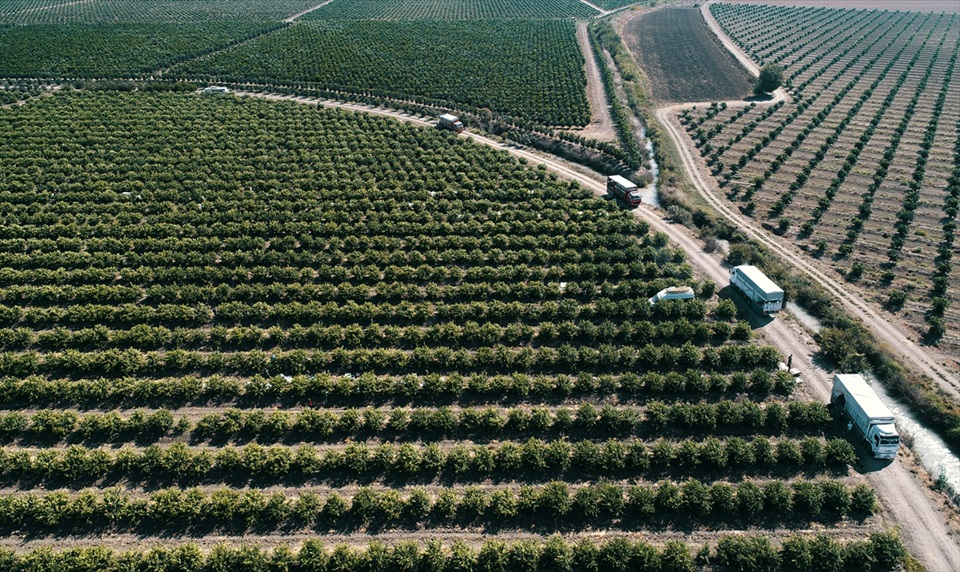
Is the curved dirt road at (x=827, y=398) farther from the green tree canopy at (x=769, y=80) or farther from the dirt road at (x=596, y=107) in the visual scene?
the green tree canopy at (x=769, y=80)

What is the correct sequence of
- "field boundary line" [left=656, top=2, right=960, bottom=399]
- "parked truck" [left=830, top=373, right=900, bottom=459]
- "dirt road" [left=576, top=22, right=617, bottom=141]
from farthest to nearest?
"dirt road" [left=576, top=22, right=617, bottom=141], "field boundary line" [left=656, top=2, right=960, bottom=399], "parked truck" [left=830, top=373, right=900, bottom=459]

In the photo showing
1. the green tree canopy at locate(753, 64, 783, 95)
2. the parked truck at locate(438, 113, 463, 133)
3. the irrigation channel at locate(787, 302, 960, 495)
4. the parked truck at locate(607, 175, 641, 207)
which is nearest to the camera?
the irrigation channel at locate(787, 302, 960, 495)

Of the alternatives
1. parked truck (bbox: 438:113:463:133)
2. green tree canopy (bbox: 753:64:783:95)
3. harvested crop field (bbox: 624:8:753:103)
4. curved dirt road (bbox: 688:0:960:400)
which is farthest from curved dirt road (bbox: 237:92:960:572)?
green tree canopy (bbox: 753:64:783:95)

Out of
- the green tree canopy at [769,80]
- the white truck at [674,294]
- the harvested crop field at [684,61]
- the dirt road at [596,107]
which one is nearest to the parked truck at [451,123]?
the dirt road at [596,107]

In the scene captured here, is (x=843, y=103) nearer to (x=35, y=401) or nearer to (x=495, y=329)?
(x=495, y=329)

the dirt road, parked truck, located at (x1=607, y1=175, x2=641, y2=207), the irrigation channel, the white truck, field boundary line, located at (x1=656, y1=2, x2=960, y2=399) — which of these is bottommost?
the irrigation channel

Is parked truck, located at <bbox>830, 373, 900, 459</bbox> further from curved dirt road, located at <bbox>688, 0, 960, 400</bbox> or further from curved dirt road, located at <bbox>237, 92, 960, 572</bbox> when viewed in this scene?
curved dirt road, located at <bbox>688, 0, 960, 400</bbox>
